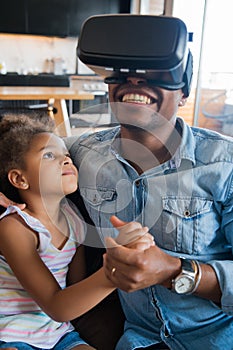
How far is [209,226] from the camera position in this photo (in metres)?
0.82

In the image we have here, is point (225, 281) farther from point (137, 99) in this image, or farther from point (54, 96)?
point (54, 96)

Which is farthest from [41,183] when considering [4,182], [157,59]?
[157,59]

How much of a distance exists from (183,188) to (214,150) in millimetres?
107

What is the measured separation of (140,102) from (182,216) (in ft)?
0.92

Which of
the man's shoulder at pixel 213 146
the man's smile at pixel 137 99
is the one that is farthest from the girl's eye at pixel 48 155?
the man's shoulder at pixel 213 146

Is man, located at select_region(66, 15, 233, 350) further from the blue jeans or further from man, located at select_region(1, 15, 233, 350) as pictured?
the blue jeans

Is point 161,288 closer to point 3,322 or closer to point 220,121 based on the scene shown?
point 3,322

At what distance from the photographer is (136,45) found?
1.84 feet

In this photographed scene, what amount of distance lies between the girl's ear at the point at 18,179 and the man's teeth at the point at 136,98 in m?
0.29

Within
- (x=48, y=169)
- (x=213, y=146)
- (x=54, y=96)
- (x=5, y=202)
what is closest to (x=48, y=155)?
(x=48, y=169)

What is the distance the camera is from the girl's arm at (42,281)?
0.68 meters

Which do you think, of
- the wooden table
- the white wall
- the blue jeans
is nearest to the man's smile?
the blue jeans

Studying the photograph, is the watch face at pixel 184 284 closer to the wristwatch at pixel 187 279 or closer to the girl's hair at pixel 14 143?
the wristwatch at pixel 187 279

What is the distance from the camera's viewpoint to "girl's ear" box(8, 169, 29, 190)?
0.82m
